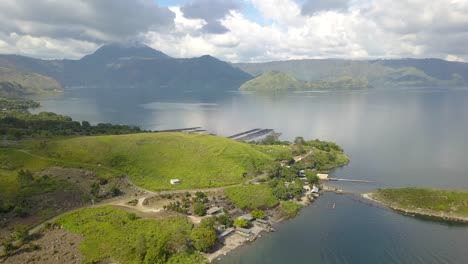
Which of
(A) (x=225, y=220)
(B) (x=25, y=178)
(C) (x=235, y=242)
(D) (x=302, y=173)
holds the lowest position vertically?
(C) (x=235, y=242)

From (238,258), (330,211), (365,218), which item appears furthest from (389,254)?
(238,258)

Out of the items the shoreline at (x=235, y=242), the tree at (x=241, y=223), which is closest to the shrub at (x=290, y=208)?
the shoreline at (x=235, y=242)

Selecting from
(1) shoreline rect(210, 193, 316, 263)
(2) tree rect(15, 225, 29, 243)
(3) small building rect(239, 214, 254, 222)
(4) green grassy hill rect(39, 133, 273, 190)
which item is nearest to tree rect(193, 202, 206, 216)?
(3) small building rect(239, 214, 254, 222)

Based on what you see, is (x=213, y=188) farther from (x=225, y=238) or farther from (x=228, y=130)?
(x=228, y=130)

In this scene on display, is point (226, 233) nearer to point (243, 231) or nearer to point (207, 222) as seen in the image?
point (243, 231)

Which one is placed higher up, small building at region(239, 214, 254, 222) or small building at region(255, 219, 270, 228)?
small building at region(239, 214, 254, 222)

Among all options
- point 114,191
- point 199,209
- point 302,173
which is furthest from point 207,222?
point 302,173

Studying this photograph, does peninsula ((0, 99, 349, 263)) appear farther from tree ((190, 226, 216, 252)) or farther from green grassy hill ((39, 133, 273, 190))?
green grassy hill ((39, 133, 273, 190))
